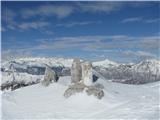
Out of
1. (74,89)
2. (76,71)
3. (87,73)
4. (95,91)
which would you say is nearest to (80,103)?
(95,91)

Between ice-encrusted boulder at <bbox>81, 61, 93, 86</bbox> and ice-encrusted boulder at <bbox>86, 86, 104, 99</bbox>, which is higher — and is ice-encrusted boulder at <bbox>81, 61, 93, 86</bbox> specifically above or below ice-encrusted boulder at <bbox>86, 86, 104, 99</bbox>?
above

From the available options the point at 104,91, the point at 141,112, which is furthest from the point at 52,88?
the point at 141,112

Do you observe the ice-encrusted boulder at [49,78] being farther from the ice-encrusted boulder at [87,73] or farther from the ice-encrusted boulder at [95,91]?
the ice-encrusted boulder at [95,91]

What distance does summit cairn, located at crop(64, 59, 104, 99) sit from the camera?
31.0 m

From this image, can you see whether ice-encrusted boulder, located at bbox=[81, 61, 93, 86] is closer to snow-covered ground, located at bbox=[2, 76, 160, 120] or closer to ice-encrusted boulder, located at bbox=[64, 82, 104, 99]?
ice-encrusted boulder, located at bbox=[64, 82, 104, 99]

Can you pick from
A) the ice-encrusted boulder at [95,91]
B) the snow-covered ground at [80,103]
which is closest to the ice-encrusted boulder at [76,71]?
the snow-covered ground at [80,103]

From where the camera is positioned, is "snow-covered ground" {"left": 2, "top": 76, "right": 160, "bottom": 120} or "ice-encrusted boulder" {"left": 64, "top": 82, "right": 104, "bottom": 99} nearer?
"snow-covered ground" {"left": 2, "top": 76, "right": 160, "bottom": 120}

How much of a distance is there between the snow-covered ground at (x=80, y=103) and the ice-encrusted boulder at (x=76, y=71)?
1.02 metres

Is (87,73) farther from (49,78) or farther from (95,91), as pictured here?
(49,78)

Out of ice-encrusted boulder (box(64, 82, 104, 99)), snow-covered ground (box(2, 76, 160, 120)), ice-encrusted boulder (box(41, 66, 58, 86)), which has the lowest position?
snow-covered ground (box(2, 76, 160, 120))

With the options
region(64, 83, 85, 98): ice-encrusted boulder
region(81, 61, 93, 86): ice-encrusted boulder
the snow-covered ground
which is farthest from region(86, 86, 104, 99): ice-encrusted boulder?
region(81, 61, 93, 86): ice-encrusted boulder

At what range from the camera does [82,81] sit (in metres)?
32.6

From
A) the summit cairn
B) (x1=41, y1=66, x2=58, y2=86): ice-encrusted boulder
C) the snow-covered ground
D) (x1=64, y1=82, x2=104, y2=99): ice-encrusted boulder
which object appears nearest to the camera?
the snow-covered ground

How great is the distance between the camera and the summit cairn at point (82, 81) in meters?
31.0
